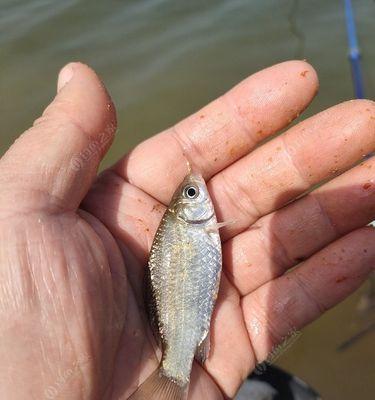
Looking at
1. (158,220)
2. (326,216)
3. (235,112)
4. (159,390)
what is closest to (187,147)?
(235,112)

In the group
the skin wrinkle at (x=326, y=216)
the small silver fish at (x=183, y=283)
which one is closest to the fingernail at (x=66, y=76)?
the small silver fish at (x=183, y=283)

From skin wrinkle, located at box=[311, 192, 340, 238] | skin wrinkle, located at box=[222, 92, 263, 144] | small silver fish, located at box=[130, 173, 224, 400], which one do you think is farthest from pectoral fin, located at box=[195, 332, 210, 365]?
skin wrinkle, located at box=[222, 92, 263, 144]

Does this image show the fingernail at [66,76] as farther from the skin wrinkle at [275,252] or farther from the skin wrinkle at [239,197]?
the skin wrinkle at [275,252]

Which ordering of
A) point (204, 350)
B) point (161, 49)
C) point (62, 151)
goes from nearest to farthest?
point (62, 151) → point (204, 350) → point (161, 49)

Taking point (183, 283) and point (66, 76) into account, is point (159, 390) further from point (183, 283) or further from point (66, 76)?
point (66, 76)

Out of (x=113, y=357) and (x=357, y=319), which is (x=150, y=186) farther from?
(x=357, y=319)
